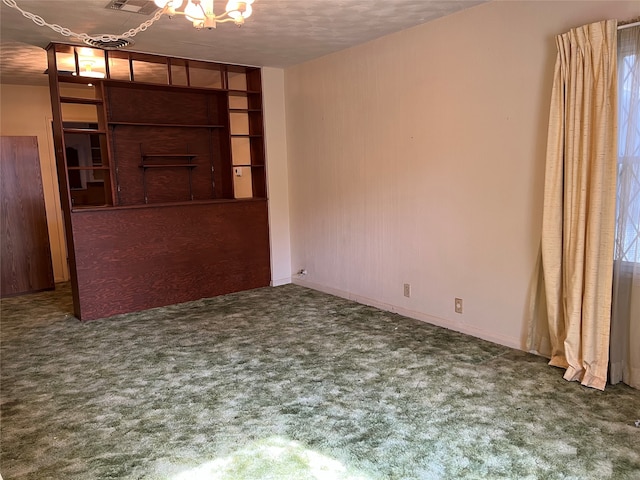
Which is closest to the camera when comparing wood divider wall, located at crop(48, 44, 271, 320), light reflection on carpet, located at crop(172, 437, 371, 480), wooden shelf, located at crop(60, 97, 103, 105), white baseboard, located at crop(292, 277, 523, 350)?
light reflection on carpet, located at crop(172, 437, 371, 480)

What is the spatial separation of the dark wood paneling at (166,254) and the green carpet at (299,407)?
0.58m

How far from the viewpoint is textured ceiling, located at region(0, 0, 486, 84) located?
333 cm

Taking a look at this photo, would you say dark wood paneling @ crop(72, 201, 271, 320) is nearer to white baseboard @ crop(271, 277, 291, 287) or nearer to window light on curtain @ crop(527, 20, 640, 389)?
white baseboard @ crop(271, 277, 291, 287)

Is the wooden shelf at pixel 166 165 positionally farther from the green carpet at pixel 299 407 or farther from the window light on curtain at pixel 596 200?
the window light on curtain at pixel 596 200

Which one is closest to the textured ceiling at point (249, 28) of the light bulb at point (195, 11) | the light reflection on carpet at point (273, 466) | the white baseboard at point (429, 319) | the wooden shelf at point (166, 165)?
the wooden shelf at point (166, 165)

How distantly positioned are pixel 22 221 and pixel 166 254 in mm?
2052

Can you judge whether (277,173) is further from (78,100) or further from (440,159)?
(440,159)

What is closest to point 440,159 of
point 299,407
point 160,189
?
point 299,407

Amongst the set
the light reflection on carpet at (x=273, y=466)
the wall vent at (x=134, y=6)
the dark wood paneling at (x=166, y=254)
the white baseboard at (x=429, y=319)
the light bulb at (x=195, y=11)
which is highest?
the wall vent at (x=134, y=6)

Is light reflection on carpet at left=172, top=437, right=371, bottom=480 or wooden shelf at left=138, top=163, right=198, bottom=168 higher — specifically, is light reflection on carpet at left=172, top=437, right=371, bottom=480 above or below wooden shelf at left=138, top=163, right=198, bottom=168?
below

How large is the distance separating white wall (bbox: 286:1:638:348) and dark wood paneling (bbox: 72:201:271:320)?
2.68ft

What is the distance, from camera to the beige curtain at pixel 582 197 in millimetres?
2693

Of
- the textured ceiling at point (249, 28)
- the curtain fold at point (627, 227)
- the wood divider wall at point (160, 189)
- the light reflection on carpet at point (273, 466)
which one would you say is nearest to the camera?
Answer: the light reflection on carpet at point (273, 466)

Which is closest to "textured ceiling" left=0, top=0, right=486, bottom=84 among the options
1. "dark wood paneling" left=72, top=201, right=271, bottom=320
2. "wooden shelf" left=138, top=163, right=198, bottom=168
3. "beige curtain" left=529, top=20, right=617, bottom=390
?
"beige curtain" left=529, top=20, right=617, bottom=390
